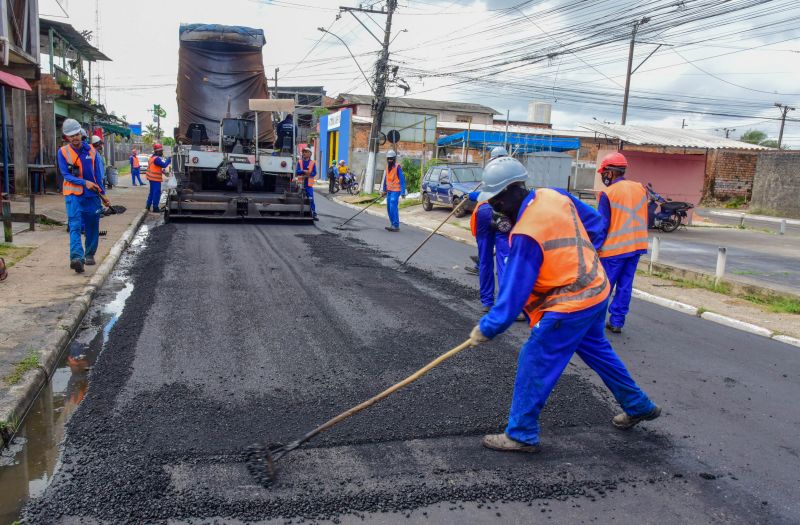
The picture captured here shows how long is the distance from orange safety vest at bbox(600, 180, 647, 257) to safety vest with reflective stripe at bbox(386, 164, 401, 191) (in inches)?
309

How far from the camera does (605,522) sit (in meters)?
2.97

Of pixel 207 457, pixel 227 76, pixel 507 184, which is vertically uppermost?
pixel 227 76

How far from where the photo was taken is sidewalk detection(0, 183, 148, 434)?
420 cm

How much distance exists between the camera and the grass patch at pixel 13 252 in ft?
27.3

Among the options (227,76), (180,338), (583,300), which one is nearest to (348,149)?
(227,76)

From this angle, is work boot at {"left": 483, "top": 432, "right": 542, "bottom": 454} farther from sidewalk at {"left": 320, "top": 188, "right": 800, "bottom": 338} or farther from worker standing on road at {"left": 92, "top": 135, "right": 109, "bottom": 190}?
worker standing on road at {"left": 92, "top": 135, "right": 109, "bottom": 190}

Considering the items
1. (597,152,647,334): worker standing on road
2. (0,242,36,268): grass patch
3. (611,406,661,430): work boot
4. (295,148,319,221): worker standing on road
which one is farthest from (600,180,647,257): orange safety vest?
(295,148,319,221): worker standing on road

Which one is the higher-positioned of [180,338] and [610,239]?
[610,239]

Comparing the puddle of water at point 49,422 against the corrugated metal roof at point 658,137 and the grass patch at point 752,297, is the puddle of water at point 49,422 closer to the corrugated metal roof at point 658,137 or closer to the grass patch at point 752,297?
the grass patch at point 752,297

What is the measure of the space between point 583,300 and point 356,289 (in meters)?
4.54

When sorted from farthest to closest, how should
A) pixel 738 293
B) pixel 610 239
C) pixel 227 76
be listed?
pixel 227 76
pixel 738 293
pixel 610 239

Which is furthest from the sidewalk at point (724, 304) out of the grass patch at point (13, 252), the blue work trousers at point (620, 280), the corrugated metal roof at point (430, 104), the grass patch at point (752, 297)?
the corrugated metal roof at point (430, 104)

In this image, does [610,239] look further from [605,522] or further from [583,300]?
[605,522]

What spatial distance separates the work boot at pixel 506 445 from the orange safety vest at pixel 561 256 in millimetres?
753
